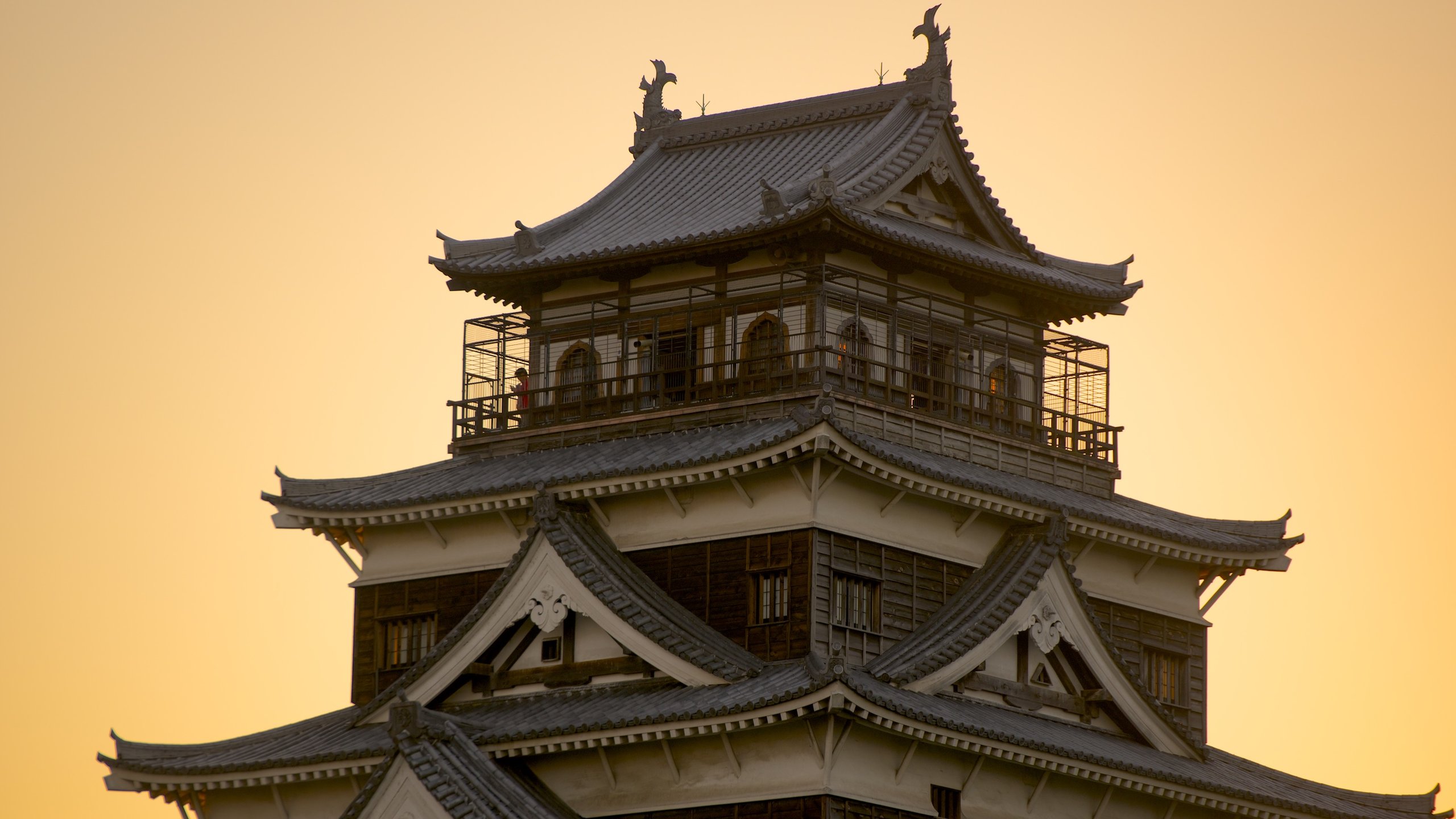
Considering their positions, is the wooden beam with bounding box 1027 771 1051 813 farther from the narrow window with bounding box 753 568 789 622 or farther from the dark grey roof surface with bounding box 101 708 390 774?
the dark grey roof surface with bounding box 101 708 390 774

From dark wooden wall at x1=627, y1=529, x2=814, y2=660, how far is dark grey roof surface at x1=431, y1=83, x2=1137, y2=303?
5366 millimetres

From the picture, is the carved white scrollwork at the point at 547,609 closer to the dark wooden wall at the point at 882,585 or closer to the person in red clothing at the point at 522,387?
the dark wooden wall at the point at 882,585

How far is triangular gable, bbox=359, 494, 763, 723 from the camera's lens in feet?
129

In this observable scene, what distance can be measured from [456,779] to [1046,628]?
992 cm

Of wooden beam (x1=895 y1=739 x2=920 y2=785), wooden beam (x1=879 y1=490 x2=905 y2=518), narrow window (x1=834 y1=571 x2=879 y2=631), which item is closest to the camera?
wooden beam (x1=895 y1=739 x2=920 y2=785)

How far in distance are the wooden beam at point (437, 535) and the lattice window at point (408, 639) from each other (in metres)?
1.20

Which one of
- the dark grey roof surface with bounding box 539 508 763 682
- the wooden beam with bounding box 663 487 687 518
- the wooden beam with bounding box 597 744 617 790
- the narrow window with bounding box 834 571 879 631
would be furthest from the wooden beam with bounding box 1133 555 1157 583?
the wooden beam with bounding box 597 744 617 790

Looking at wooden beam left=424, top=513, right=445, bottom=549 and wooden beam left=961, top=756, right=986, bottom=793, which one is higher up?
wooden beam left=424, top=513, right=445, bottom=549

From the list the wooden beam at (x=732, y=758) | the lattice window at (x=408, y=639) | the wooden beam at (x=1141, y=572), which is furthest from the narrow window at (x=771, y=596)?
the wooden beam at (x=1141, y=572)

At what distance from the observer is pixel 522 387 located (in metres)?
45.6

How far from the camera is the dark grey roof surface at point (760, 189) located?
144 feet

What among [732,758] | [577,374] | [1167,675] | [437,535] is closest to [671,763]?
[732,758]

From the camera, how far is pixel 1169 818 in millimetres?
42375

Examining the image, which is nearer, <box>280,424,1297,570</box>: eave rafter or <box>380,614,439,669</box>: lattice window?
<box>280,424,1297,570</box>: eave rafter
